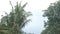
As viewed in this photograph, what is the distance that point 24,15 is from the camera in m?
32.2

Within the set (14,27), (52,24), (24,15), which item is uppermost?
(52,24)

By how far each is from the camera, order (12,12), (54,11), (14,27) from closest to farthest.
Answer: (14,27)
(12,12)
(54,11)

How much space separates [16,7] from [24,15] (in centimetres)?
140

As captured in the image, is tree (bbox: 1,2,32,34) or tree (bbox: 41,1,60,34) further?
tree (bbox: 41,1,60,34)

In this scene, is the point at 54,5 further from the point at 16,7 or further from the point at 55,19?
the point at 16,7

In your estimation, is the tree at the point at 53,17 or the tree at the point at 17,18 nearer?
the tree at the point at 17,18

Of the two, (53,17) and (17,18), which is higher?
(53,17)

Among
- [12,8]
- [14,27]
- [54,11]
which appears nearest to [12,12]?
[12,8]

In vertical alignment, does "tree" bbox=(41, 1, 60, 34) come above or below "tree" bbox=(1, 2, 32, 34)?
above

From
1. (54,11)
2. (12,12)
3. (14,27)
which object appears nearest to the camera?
(14,27)

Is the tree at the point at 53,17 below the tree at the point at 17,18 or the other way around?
the other way around

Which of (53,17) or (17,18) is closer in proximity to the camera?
(17,18)

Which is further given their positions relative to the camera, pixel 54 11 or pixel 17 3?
pixel 54 11

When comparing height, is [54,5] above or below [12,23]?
above
